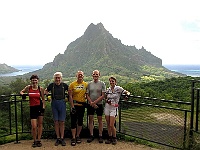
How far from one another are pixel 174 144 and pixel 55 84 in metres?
2.63

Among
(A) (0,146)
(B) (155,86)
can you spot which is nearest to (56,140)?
(A) (0,146)

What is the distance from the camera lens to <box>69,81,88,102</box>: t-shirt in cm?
490

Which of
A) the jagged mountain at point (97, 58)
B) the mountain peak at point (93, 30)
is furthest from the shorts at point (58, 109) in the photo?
the mountain peak at point (93, 30)

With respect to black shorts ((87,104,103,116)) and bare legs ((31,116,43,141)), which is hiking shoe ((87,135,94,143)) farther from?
bare legs ((31,116,43,141))

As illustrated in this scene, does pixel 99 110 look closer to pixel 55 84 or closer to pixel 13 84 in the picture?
pixel 55 84

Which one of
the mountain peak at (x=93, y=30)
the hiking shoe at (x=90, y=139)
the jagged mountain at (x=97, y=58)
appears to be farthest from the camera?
the mountain peak at (x=93, y=30)

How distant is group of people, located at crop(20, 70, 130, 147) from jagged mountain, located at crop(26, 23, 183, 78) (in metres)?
110

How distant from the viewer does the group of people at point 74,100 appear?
4.80 meters

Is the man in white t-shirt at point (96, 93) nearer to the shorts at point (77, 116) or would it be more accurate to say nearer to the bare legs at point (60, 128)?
the shorts at point (77, 116)

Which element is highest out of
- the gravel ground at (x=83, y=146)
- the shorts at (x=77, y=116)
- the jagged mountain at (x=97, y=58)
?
the jagged mountain at (x=97, y=58)

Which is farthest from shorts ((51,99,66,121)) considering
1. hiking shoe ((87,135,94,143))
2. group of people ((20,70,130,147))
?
hiking shoe ((87,135,94,143))

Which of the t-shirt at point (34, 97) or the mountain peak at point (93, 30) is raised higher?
the mountain peak at point (93, 30)

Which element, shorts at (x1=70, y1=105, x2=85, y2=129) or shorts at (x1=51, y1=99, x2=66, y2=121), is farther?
shorts at (x1=70, y1=105, x2=85, y2=129)

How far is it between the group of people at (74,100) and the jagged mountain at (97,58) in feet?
361
